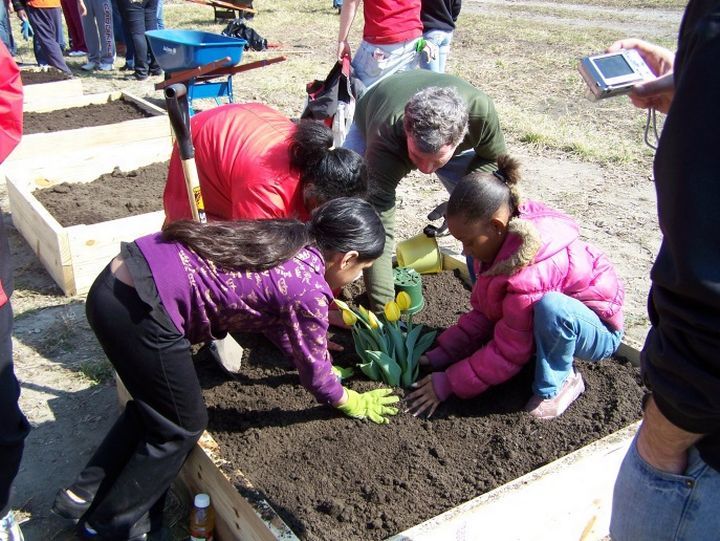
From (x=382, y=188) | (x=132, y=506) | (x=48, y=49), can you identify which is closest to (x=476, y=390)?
(x=382, y=188)

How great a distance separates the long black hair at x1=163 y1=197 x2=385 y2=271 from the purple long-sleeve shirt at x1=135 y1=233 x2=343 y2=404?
0.04m

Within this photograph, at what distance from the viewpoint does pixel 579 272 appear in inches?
107

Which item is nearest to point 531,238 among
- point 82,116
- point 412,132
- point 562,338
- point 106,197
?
point 562,338

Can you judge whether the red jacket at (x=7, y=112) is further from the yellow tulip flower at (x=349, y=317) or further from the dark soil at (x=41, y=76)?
the dark soil at (x=41, y=76)

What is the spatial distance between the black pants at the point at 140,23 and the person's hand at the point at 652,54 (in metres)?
8.58

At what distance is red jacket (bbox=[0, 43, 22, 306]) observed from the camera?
2.21m

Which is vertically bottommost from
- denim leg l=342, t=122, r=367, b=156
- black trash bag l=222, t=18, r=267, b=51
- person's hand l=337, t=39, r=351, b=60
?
black trash bag l=222, t=18, r=267, b=51

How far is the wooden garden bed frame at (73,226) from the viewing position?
4.11 metres

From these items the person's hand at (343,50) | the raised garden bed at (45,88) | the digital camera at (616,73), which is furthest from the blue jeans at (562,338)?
the raised garden bed at (45,88)

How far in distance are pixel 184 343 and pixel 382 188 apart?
140 centimetres

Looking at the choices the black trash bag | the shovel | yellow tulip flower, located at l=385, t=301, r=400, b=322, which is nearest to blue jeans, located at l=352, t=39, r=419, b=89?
the shovel

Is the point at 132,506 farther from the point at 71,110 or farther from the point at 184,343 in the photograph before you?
the point at 71,110

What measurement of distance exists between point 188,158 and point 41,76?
21.3ft

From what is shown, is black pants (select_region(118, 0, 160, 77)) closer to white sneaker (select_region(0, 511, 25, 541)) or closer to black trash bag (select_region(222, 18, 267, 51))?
black trash bag (select_region(222, 18, 267, 51))
